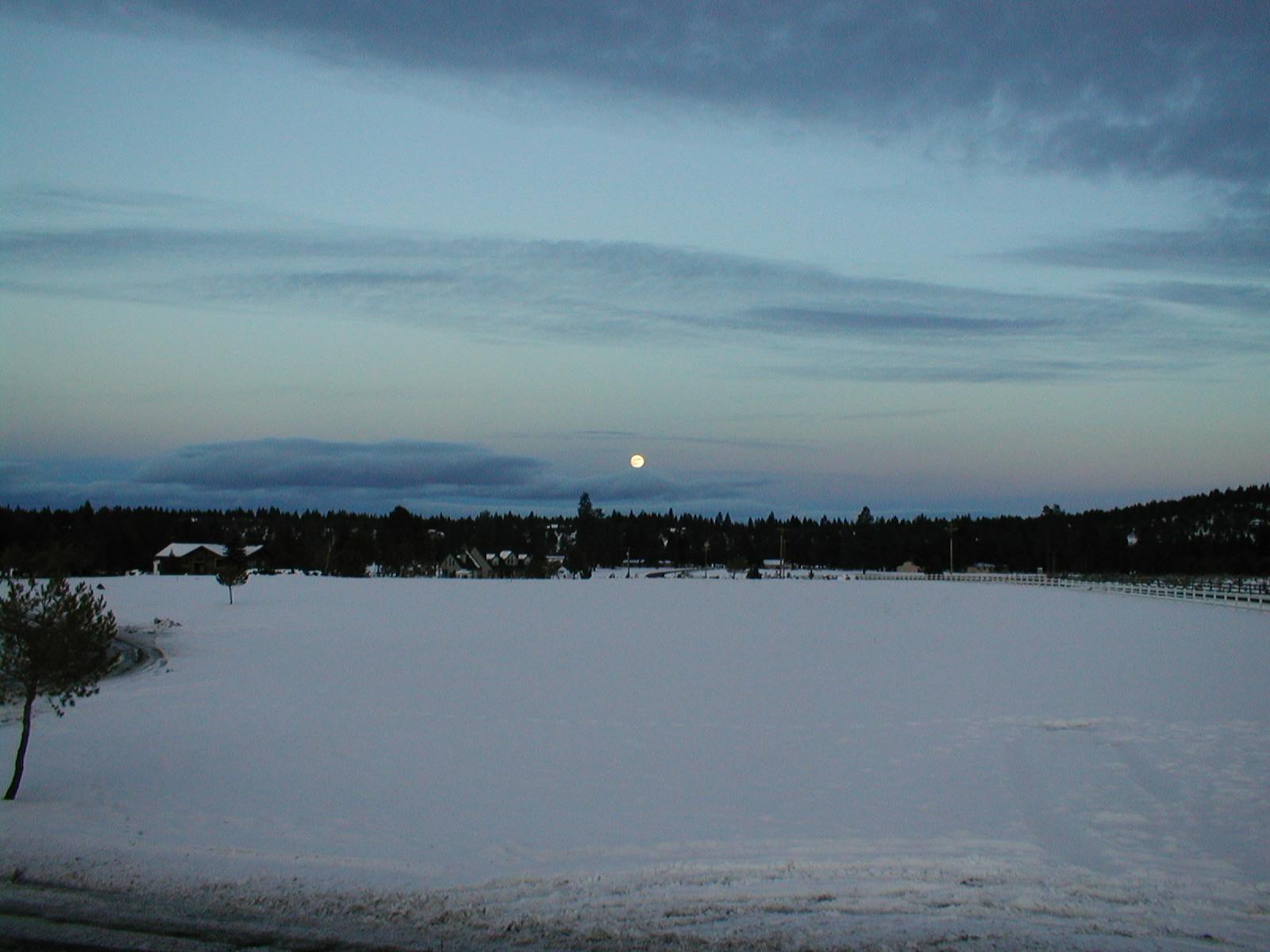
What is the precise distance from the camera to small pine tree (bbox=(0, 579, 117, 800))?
14.9 m

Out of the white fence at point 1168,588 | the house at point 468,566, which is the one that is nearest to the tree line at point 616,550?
the house at point 468,566

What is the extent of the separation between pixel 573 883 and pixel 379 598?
176 ft

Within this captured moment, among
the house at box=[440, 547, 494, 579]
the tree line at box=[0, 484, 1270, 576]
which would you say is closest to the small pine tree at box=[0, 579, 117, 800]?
the tree line at box=[0, 484, 1270, 576]

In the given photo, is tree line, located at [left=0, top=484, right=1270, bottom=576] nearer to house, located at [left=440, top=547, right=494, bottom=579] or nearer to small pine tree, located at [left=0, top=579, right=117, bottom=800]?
house, located at [left=440, top=547, right=494, bottom=579]

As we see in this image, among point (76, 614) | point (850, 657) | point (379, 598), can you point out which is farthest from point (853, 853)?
point (379, 598)

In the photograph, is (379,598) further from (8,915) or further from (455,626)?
(8,915)

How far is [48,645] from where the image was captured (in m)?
14.9

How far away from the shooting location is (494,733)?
19188 mm

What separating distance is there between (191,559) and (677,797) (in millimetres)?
113286

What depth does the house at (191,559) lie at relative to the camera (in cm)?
11275

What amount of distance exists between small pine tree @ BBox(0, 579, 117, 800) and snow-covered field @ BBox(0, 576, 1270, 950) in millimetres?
1554

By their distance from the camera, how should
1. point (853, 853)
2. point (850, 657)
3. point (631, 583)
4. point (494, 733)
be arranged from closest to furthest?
point (853, 853) < point (494, 733) < point (850, 657) < point (631, 583)

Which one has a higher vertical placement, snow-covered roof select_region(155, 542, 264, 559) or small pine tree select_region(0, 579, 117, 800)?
snow-covered roof select_region(155, 542, 264, 559)

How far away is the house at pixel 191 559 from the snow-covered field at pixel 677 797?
87.0m
